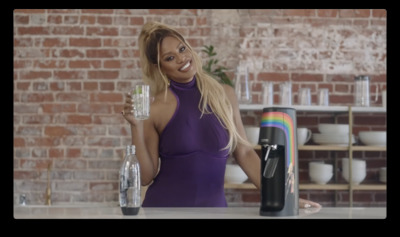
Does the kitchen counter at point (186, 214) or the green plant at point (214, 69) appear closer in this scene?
the kitchen counter at point (186, 214)

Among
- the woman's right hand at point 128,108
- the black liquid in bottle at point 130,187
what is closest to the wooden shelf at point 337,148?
the woman's right hand at point 128,108

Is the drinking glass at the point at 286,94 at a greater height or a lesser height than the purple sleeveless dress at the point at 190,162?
greater

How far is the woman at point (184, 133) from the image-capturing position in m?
2.29

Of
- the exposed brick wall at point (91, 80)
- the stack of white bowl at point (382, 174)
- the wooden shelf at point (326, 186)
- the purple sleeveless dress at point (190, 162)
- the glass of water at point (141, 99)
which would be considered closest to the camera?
the glass of water at point (141, 99)

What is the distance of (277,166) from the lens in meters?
1.58

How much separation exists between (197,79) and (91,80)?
1.83 m

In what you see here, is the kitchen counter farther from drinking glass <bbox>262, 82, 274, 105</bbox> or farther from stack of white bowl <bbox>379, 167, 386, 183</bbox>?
stack of white bowl <bbox>379, 167, 386, 183</bbox>

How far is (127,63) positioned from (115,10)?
35 cm

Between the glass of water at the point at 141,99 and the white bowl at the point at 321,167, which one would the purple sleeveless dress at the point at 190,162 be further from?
the white bowl at the point at 321,167

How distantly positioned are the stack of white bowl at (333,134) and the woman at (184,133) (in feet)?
5.16

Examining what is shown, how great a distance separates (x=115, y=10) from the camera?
13.6ft

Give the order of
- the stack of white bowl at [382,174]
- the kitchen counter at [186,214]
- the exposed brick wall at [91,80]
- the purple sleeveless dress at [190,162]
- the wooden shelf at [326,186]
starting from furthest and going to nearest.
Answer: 1. the exposed brick wall at [91,80]
2. the stack of white bowl at [382,174]
3. the wooden shelf at [326,186]
4. the purple sleeveless dress at [190,162]
5. the kitchen counter at [186,214]

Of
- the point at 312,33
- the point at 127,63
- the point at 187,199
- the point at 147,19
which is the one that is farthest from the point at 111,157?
the point at 187,199

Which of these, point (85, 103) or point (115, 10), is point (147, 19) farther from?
point (85, 103)
